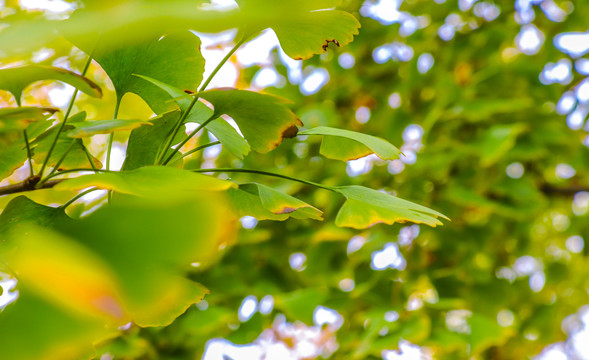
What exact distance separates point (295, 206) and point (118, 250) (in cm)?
17

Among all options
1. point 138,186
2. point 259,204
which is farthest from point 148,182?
point 259,204

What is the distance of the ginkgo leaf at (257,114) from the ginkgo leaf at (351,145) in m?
0.01

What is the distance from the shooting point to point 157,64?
332 millimetres

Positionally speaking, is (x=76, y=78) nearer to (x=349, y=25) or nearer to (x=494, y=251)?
(x=349, y=25)

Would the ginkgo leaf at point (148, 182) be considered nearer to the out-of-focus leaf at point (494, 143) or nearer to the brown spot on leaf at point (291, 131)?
the brown spot on leaf at point (291, 131)

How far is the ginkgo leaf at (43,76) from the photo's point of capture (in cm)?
27

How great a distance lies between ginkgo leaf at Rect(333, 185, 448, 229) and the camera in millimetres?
287

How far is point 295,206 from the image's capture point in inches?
11.3

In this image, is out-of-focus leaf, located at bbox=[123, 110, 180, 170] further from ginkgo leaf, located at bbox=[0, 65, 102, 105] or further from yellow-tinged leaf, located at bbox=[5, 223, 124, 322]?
yellow-tinged leaf, located at bbox=[5, 223, 124, 322]

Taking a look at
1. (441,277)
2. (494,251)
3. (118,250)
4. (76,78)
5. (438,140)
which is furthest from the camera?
(494,251)

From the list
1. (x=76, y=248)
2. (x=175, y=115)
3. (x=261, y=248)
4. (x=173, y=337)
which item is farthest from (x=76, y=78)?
(x=261, y=248)

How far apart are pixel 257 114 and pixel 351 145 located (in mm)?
67

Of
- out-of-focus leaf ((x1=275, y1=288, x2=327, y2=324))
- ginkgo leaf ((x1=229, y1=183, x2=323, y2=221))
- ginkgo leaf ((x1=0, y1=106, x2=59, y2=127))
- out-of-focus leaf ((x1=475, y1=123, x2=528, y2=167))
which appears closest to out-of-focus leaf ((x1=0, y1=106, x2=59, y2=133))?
ginkgo leaf ((x1=0, y1=106, x2=59, y2=127))

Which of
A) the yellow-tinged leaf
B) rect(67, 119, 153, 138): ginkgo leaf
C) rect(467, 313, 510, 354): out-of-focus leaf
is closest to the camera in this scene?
the yellow-tinged leaf
